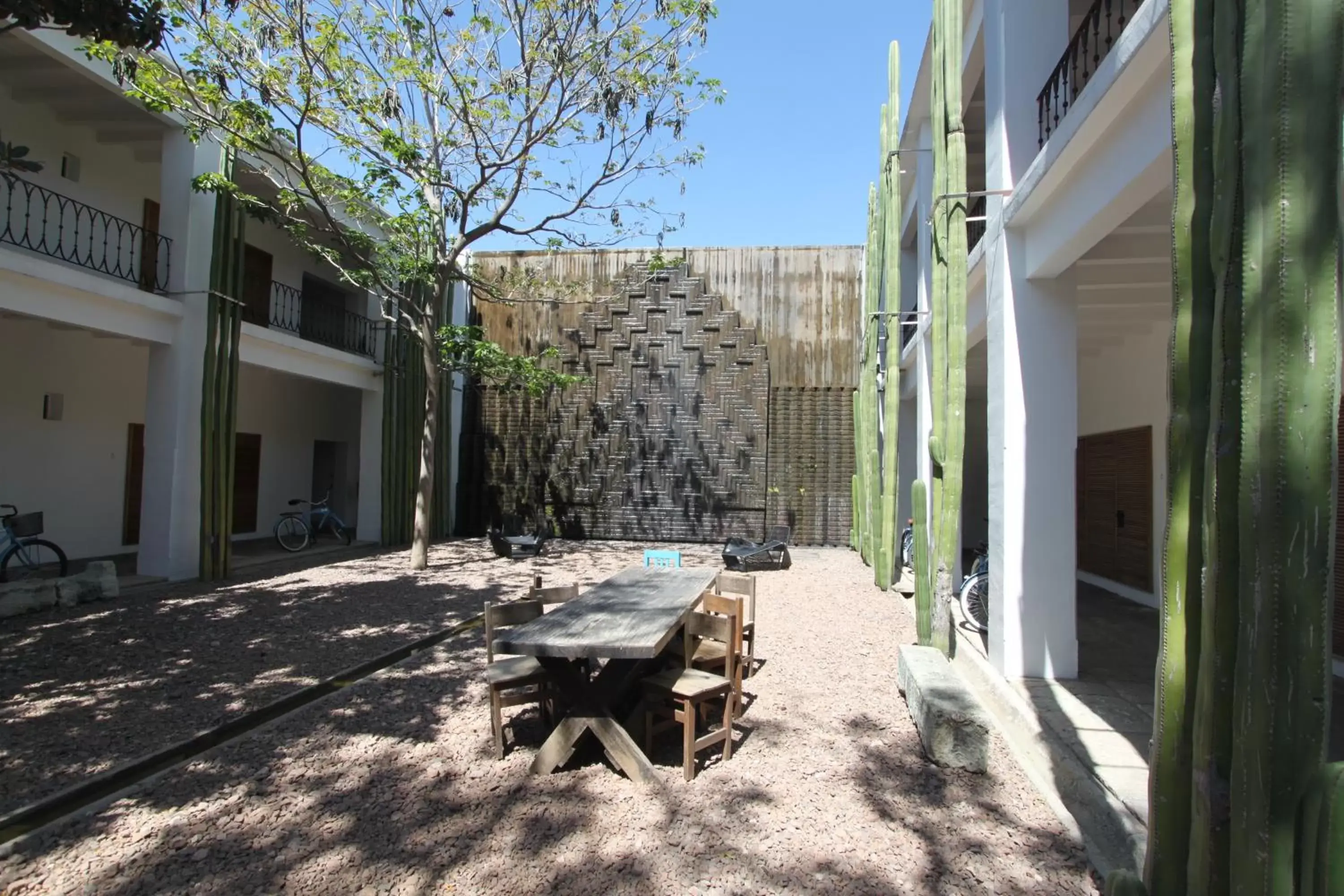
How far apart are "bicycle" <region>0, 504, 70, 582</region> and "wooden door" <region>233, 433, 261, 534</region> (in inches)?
152

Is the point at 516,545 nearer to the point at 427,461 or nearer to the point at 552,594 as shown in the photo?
the point at 427,461

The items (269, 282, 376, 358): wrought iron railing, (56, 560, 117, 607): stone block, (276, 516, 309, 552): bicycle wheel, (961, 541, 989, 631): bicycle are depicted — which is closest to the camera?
(961, 541, 989, 631): bicycle

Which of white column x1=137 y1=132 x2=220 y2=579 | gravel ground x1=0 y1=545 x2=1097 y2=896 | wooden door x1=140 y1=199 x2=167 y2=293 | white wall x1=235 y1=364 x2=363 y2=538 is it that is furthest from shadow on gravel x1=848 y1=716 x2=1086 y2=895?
white wall x1=235 y1=364 x2=363 y2=538

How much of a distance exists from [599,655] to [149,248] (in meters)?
9.43

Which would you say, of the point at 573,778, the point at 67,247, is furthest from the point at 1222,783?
the point at 67,247

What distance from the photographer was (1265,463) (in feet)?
4.83

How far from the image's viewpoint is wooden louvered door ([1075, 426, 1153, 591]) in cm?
720

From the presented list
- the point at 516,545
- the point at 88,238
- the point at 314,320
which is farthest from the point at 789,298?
the point at 88,238

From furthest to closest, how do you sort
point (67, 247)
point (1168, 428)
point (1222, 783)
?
point (67, 247), point (1168, 428), point (1222, 783)

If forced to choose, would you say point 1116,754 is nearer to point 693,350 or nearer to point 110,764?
point 110,764

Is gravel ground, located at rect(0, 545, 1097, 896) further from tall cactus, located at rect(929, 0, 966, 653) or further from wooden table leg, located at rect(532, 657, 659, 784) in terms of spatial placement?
tall cactus, located at rect(929, 0, 966, 653)

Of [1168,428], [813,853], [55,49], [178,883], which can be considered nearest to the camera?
[1168,428]

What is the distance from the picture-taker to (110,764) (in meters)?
3.34

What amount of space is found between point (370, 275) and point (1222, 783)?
9.60m
